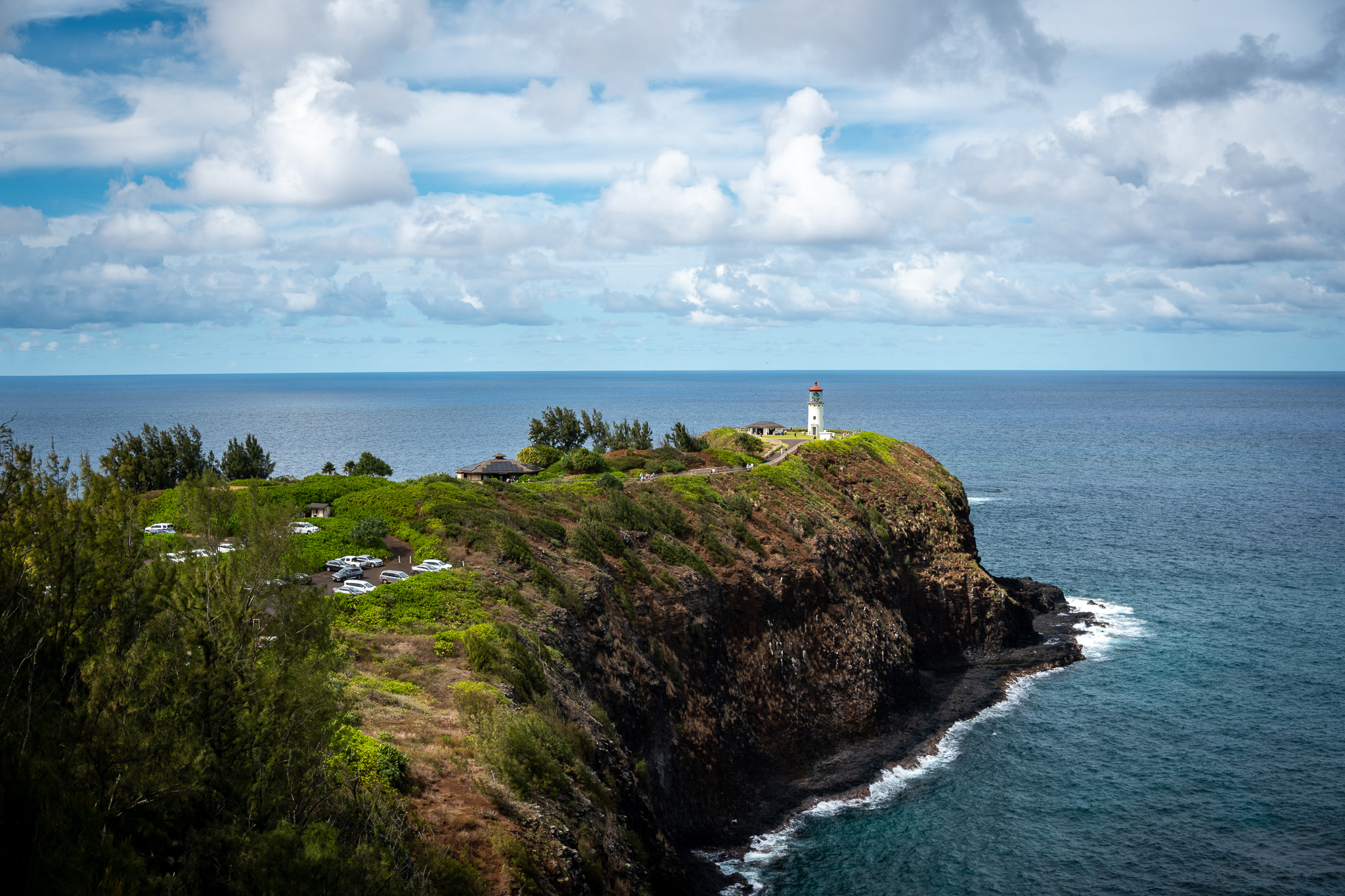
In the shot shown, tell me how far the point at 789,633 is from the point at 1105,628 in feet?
105

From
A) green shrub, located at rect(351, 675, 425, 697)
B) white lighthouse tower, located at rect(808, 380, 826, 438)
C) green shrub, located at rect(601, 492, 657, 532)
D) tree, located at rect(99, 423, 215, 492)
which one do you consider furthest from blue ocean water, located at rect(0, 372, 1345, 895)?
tree, located at rect(99, 423, 215, 492)

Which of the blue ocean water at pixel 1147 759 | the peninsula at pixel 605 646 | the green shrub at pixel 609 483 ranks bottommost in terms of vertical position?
the blue ocean water at pixel 1147 759

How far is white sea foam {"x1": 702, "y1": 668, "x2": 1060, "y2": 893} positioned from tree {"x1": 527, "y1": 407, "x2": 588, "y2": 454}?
193ft

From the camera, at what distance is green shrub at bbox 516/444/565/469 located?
79.9m

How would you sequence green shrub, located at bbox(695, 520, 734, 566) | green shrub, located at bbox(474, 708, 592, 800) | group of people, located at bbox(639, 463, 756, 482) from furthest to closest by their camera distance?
group of people, located at bbox(639, 463, 756, 482), green shrub, located at bbox(695, 520, 734, 566), green shrub, located at bbox(474, 708, 592, 800)

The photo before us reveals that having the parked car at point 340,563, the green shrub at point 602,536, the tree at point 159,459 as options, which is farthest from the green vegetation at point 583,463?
the parked car at point 340,563

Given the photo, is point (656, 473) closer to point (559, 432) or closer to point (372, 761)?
point (559, 432)

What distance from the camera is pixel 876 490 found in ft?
243

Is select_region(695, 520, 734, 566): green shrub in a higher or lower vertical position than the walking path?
lower

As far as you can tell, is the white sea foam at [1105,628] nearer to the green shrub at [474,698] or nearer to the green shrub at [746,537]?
the green shrub at [746,537]

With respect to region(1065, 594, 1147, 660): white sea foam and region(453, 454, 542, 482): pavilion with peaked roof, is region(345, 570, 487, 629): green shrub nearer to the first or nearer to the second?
region(453, 454, 542, 482): pavilion with peaked roof

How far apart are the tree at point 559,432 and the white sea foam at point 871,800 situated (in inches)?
2318

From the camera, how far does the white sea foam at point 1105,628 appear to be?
64.2 meters

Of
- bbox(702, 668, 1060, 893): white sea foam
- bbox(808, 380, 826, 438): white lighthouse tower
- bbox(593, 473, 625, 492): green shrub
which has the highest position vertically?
bbox(808, 380, 826, 438): white lighthouse tower
